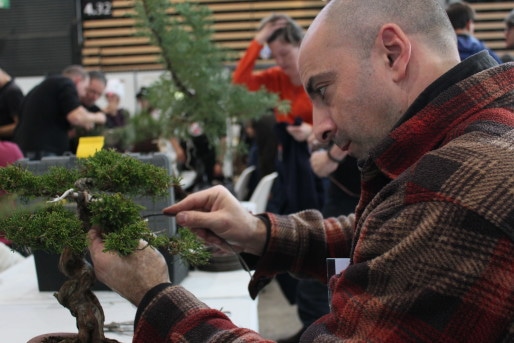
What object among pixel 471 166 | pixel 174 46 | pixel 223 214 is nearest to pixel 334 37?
pixel 471 166

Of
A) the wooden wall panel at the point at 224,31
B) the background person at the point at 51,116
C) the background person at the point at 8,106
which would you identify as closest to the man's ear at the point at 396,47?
the background person at the point at 51,116

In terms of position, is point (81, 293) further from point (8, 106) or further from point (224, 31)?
point (224, 31)

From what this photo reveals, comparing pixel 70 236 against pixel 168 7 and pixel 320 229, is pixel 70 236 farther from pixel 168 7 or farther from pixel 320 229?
pixel 168 7

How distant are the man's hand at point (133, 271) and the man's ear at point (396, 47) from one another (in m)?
0.48

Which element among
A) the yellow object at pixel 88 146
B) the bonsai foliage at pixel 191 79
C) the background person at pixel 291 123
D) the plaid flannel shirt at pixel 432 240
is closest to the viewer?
the plaid flannel shirt at pixel 432 240

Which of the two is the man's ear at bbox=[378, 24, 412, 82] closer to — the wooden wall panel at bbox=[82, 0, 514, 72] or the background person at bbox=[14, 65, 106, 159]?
the background person at bbox=[14, 65, 106, 159]

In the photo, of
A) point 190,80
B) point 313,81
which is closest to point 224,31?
point 190,80

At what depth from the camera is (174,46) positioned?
238 cm

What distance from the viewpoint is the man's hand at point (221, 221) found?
1.34 m

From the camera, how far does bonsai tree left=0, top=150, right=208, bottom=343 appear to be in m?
0.95

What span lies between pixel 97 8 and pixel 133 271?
215 inches

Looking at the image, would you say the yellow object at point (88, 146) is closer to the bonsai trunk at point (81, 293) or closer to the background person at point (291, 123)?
the bonsai trunk at point (81, 293)

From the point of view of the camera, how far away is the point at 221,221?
4.43ft

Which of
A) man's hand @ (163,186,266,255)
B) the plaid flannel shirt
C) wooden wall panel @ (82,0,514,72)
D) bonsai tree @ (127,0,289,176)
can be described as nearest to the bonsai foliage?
bonsai tree @ (127,0,289,176)
